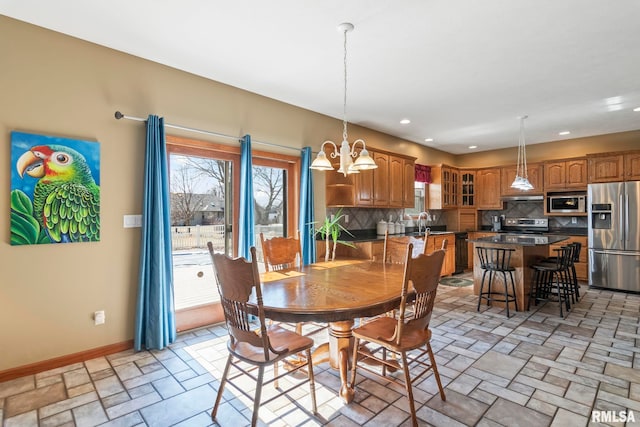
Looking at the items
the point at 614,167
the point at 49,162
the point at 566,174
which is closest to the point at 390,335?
the point at 49,162

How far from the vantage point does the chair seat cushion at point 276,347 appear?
186cm

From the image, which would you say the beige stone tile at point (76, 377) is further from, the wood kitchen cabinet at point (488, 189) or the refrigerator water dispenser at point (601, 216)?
the wood kitchen cabinet at point (488, 189)

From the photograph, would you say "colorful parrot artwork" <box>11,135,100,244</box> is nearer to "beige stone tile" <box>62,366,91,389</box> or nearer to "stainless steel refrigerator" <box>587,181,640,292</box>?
"beige stone tile" <box>62,366,91,389</box>

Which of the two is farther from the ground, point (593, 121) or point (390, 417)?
point (593, 121)

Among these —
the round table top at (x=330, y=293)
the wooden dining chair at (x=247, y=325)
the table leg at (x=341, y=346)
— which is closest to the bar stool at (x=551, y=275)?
the round table top at (x=330, y=293)

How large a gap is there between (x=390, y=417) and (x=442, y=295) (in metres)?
3.32

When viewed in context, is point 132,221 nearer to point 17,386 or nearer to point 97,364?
point 97,364

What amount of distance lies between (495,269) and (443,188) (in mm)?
3061

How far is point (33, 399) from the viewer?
7.31 feet

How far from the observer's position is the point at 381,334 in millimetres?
2137

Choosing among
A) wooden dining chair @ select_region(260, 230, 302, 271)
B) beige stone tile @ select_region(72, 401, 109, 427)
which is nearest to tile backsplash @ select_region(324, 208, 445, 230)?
wooden dining chair @ select_region(260, 230, 302, 271)

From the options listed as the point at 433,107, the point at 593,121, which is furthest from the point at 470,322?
the point at 593,121

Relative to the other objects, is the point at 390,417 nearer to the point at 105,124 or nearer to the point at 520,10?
the point at 520,10

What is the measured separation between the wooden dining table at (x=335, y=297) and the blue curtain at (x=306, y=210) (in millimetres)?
1344
